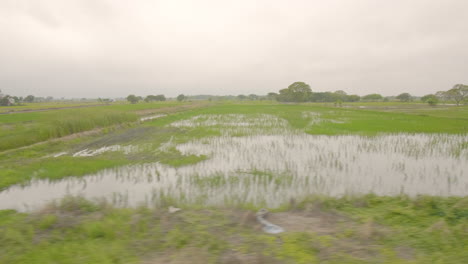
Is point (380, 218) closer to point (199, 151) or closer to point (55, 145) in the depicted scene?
point (199, 151)

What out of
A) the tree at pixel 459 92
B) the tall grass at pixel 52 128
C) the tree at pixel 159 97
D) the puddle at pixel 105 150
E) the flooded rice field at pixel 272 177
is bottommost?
the flooded rice field at pixel 272 177

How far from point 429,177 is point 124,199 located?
8.83 meters

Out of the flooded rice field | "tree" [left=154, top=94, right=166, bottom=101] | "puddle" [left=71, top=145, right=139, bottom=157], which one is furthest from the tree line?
"tree" [left=154, top=94, right=166, bottom=101]

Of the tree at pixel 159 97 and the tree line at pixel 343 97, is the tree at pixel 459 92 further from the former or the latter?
the tree at pixel 159 97

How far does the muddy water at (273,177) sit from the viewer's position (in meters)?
5.50

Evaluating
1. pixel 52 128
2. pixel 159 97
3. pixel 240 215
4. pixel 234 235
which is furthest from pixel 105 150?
pixel 159 97

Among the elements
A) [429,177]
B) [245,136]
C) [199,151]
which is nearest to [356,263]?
[429,177]

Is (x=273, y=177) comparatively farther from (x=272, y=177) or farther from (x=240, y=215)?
(x=240, y=215)

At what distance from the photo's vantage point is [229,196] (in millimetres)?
5355

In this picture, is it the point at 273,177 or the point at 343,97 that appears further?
the point at 343,97

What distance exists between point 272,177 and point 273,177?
31 millimetres

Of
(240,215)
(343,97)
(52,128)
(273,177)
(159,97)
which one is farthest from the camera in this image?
(159,97)

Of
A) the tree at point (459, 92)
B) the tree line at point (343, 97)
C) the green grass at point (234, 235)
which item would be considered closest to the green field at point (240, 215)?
the green grass at point (234, 235)

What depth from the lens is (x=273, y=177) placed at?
662cm
